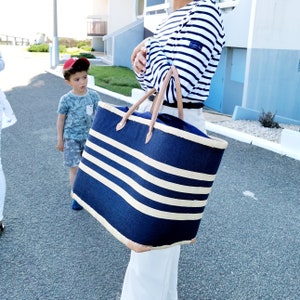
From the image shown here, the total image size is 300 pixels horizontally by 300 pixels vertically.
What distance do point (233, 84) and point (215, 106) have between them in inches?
48.9

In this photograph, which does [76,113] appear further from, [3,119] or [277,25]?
[277,25]

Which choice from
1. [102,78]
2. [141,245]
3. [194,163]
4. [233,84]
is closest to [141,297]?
[141,245]

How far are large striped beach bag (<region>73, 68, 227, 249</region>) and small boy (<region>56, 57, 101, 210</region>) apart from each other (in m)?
1.74

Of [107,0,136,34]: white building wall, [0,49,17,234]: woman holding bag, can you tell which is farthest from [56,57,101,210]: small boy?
[107,0,136,34]: white building wall

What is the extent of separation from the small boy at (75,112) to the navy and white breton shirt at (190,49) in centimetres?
179

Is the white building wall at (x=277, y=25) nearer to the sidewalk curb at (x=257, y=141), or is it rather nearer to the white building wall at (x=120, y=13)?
the sidewalk curb at (x=257, y=141)

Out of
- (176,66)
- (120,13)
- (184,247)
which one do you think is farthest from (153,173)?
(120,13)

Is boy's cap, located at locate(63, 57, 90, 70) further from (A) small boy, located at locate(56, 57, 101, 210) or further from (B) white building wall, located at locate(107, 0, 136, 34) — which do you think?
(B) white building wall, located at locate(107, 0, 136, 34)

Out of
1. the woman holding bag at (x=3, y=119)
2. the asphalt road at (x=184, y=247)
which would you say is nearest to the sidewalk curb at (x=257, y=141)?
the asphalt road at (x=184, y=247)

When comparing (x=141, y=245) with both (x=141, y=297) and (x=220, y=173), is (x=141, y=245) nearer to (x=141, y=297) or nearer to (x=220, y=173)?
(x=141, y=297)

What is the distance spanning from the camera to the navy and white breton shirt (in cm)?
171

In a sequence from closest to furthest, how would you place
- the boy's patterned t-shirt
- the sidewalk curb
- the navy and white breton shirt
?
the navy and white breton shirt, the boy's patterned t-shirt, the sidewalk curb

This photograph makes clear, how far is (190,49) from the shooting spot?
1.71 m

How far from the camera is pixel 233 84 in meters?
11.9
